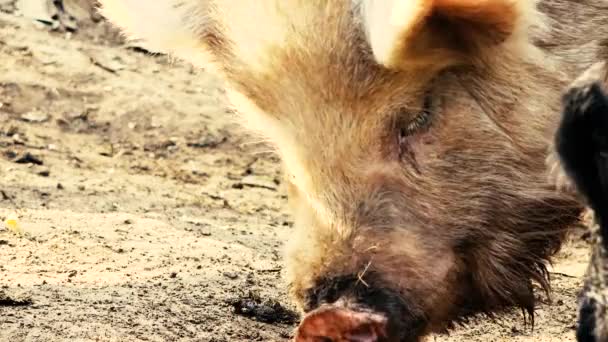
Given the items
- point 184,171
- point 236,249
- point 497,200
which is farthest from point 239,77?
point 184,171

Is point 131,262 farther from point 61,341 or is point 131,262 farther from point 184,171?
point 184,171

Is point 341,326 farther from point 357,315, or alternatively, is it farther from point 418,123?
point 418,123

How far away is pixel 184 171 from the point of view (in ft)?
20.2

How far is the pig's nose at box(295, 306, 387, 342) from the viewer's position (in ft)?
8.90

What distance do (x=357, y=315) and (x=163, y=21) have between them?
1.11 meters

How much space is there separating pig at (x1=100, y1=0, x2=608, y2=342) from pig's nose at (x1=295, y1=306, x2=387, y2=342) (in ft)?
0.23

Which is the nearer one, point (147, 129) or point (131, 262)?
point (131, 262)

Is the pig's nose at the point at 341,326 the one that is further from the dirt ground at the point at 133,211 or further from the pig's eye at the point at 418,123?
the dirt ground at the point at 133,211

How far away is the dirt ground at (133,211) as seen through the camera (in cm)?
348

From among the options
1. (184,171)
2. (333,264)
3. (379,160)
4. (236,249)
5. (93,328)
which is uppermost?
(379,160)

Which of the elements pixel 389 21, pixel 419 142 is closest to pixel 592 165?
pixel 389 21

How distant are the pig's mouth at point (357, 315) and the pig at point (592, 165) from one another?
30.9 inches

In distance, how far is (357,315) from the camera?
2732mm

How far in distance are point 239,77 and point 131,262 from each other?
1.02m
